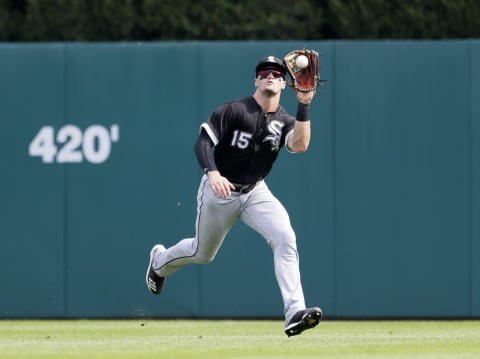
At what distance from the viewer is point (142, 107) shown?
1190 cm

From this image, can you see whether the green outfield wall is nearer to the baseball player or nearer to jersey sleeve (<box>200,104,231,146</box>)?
the baseball player

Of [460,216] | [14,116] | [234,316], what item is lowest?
[234,316]

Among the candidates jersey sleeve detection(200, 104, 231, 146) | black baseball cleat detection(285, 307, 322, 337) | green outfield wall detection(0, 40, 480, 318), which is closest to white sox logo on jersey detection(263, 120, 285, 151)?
jersey sleeve detection(200, 104, 231, 146)

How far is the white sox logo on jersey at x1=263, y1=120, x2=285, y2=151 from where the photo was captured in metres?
9.06

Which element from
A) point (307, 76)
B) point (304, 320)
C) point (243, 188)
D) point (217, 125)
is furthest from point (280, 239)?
point (307, 76)

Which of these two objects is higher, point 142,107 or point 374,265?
point 142,107

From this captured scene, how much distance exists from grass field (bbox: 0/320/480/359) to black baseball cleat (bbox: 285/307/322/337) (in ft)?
0.39

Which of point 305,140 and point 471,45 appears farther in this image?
point 471,45

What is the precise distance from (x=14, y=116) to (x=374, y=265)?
3.57 meters

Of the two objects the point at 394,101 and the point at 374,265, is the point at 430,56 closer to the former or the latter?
the point at 394,101

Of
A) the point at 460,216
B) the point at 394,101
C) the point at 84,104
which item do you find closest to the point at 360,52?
the point at 394,101

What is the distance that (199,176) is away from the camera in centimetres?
1184

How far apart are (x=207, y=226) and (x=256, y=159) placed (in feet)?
2.01

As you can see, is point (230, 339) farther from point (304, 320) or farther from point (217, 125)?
point (217, 125)
